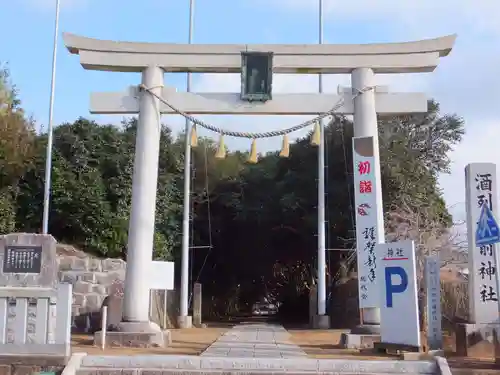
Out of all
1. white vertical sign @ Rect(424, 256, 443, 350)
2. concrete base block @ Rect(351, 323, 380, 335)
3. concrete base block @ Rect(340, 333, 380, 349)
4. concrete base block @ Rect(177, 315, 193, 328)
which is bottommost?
concrete base block @ Rect(177, 315, 193, 328)

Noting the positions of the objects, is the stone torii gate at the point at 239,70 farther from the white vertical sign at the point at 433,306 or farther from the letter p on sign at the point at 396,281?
the letter p on sign at the point at 396,281

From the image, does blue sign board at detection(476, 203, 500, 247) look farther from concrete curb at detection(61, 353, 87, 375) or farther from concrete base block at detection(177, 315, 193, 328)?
concrete base block at detection(177, 315, 193, 328)

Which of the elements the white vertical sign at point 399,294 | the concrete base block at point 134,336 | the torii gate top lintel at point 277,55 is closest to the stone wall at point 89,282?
the concrete base block at point 134,336

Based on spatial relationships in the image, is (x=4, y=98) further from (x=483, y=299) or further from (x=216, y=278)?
(x=483, y=299)

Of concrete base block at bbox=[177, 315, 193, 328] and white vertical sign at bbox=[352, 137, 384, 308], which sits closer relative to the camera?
white vertical sign at bbox=[352, 137, 384, 308]

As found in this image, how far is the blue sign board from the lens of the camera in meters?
8.39

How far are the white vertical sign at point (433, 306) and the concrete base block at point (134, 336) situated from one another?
455 cm

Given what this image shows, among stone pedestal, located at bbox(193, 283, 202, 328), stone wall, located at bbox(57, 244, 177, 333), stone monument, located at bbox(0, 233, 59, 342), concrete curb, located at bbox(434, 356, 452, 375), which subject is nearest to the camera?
concrete curb, located at bbox(434, 356, 452, 375)

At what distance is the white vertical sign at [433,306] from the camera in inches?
370

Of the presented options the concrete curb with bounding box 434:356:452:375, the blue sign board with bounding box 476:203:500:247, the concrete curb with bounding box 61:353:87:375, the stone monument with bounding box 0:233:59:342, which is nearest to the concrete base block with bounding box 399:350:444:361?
the concrete curb with bounding box 434:356:452:375

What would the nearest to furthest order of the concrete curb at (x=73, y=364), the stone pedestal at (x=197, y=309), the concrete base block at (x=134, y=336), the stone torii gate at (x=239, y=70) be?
the concrete curb at (x=73, y=364), the concrete base block at (x=134, y=336), the stone torii gate at (x=239, y=70), the stone pedestal at (x=197, y=309)

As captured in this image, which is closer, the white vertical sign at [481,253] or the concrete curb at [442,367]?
the concrete curb at [442,367]

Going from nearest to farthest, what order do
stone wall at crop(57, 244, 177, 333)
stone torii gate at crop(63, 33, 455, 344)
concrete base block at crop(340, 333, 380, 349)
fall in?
concrete base block at crop(340, 333, 380, 349) < stone torii gate at crop(63, 33, 455, 344) < stone wall at crop(57, 244, 177, 333)

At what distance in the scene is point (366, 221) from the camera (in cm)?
1088
